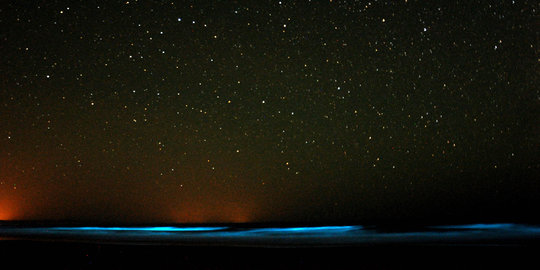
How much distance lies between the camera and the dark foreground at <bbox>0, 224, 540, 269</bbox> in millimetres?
515

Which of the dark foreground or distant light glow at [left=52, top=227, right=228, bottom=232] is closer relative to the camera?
the dark foreground

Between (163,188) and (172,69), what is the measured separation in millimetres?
241

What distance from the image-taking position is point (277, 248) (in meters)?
0.54

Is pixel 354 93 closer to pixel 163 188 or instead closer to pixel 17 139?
pixel 163 188

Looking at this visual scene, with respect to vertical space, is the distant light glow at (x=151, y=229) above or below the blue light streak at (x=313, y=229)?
above

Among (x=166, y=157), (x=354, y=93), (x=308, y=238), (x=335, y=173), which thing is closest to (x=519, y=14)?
(x=354, y=93)

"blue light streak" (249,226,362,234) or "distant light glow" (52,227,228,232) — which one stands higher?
"distant light glow" (52,227,228,232)

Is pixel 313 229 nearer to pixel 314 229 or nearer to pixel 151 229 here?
pixel 314 229

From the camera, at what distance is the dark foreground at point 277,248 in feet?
1.69

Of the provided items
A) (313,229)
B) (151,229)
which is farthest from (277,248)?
(151,229)

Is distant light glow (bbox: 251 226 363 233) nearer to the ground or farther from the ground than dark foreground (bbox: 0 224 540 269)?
farther from the ground

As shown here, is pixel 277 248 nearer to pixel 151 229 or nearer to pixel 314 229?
pixel 314 229

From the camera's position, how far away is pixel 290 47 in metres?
0.77

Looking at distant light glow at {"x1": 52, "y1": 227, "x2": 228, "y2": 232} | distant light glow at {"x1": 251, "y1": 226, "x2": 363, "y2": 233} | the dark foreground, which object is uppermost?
distant light glow at {"x1": 52, "y1": 227, "x2": 228, "y2": 232}
